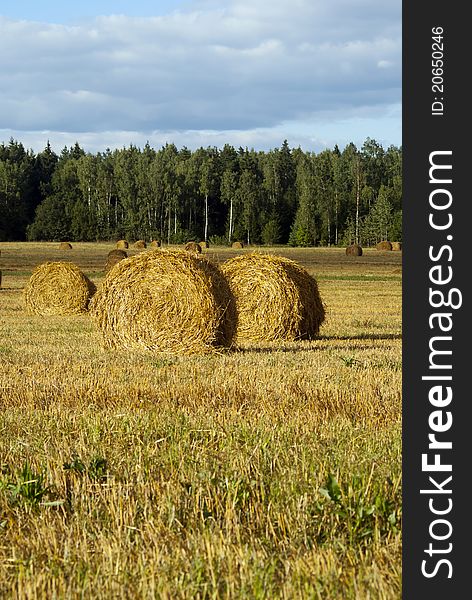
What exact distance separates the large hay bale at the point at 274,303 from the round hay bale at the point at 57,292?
8604 mm

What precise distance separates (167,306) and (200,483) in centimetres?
859

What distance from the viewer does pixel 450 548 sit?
3271 mm

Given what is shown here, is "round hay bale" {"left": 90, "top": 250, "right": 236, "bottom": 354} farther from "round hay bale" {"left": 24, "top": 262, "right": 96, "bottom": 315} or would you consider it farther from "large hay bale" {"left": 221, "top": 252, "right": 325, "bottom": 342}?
"round hay bale" {"left": 24, "top": 262, "right": 96, "bottom": 315}

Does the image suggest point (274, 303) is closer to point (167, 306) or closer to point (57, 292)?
point (167, 306)

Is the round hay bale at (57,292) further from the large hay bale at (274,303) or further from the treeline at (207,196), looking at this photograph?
the treeline at (207,196)

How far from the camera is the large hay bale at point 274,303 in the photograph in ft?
53.9

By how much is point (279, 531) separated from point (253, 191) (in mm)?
113951

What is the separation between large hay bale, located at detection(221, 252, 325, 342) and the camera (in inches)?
647

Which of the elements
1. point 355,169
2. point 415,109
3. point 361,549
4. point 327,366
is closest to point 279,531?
point 361,549

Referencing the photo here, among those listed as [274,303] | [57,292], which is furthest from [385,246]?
[274,303]

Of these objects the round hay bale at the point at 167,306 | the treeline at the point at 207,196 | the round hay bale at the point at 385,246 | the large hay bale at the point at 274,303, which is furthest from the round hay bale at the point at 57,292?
the treeline at the point at 207,196

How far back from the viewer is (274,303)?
16.4 m

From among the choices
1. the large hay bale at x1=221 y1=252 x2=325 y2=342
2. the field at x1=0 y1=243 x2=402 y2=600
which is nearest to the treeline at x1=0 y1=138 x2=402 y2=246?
the large hay bale at x1=221 y1=252 x2=325 y2=342

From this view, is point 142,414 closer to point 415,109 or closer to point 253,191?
point 415,109
